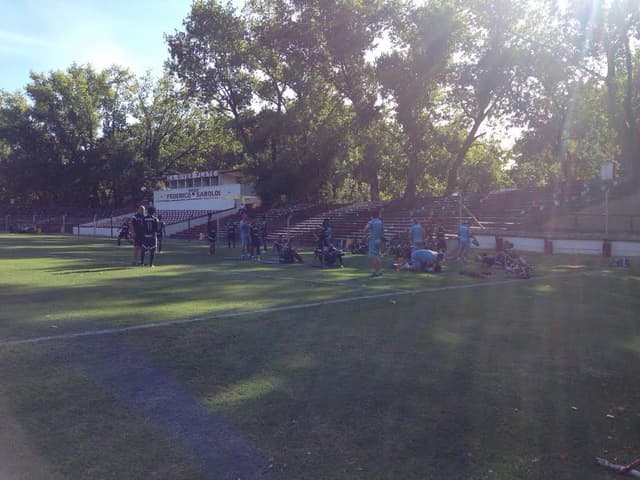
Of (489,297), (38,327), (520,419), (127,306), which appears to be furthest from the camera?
(489,297)

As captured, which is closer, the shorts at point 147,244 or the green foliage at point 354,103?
the shorts at point 147,244

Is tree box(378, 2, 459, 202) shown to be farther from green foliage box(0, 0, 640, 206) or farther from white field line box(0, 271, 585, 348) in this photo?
white field line box(0, 271, 585, 348)

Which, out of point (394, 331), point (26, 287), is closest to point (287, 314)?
point (394, 331)

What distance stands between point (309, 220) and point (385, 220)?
23.7 ft

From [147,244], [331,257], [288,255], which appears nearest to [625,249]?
[331,257]

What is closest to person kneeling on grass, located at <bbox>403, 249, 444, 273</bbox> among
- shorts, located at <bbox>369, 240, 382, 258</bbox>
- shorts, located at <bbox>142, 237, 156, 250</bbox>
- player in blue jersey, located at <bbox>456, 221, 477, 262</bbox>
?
shorts, located at <bbox>369, 240, 382, 258</bbox>

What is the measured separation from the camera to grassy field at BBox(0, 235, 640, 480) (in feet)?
13.1

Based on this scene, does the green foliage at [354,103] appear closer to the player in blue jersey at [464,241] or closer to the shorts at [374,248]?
the player in blue jersey at [464,241]

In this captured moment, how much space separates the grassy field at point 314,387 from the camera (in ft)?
13.1

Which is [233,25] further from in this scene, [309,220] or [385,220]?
[385,220]

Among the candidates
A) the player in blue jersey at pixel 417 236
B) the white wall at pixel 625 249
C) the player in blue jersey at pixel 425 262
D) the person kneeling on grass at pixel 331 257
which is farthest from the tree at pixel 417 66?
the player in blue jersey at pixel 425 262

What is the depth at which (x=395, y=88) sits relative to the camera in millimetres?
39062

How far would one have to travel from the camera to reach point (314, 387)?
559 centimetres

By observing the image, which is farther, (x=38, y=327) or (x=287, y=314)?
(x=287, y=314)
